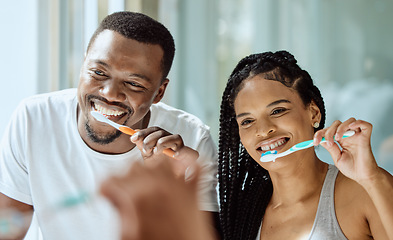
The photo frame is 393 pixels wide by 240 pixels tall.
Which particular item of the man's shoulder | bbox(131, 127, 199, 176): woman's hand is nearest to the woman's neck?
bbox(131, 127, 199, 176): woman's hand

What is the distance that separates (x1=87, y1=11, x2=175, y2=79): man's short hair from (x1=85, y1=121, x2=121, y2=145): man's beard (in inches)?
7.4

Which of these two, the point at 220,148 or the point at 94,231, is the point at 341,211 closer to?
the point at 220,148

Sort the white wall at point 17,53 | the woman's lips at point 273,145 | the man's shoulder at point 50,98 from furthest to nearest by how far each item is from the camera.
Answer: the white wall at point 17,53
the man's shoulder at point 50,98
the woman's lips at point 273,145

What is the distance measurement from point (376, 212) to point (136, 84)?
0.57 m

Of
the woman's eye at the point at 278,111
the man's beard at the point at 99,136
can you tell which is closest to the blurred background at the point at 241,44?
the man's beard at the point at 99,136

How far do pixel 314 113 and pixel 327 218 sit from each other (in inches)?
9.3

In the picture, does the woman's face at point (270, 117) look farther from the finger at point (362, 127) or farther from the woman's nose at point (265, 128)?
the finger at point (362, 127)

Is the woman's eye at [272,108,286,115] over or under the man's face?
under

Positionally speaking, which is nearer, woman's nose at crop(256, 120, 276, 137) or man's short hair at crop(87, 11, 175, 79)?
woman's nose at crop(256, 120, 276, 137)

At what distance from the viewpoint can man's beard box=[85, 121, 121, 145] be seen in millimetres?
1151

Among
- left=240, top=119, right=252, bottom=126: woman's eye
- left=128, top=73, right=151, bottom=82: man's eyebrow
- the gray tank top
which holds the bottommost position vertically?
the gray tank top

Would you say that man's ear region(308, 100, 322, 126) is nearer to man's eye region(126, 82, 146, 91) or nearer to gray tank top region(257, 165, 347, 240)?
gray tank top region(257, 165, 347, 240)

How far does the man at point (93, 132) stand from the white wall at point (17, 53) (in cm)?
32

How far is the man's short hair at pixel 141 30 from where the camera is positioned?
3.67 ft
